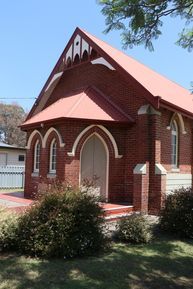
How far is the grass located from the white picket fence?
17.9m

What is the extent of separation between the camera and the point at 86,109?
13922mm

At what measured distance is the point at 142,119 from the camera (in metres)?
13.4

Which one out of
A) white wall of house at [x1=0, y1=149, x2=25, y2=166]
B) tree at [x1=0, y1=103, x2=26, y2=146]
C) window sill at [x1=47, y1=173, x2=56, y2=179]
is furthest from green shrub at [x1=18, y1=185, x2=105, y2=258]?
tree at [x1=0, y1=103, x2=26, y2=146]

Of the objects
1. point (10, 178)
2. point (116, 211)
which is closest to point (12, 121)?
point (10, 178)

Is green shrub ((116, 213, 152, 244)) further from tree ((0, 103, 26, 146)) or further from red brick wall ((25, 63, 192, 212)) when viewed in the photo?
tree ((0, 103, 26, 146))

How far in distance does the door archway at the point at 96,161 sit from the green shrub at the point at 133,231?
4.37m

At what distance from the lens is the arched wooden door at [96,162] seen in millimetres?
14016

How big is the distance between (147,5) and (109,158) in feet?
23.2

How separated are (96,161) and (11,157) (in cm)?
1916

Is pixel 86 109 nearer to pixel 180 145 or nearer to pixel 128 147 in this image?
pixel 128 147

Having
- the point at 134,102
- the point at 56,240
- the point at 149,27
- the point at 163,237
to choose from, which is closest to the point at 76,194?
the point at 56,240

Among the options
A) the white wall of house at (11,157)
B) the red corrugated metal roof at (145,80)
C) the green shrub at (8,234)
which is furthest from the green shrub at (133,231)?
the white wall of house at (11,157)

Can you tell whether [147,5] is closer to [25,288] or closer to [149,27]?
[149,27]

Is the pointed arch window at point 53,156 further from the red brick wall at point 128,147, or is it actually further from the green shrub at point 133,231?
the green shrub at point 133,231
